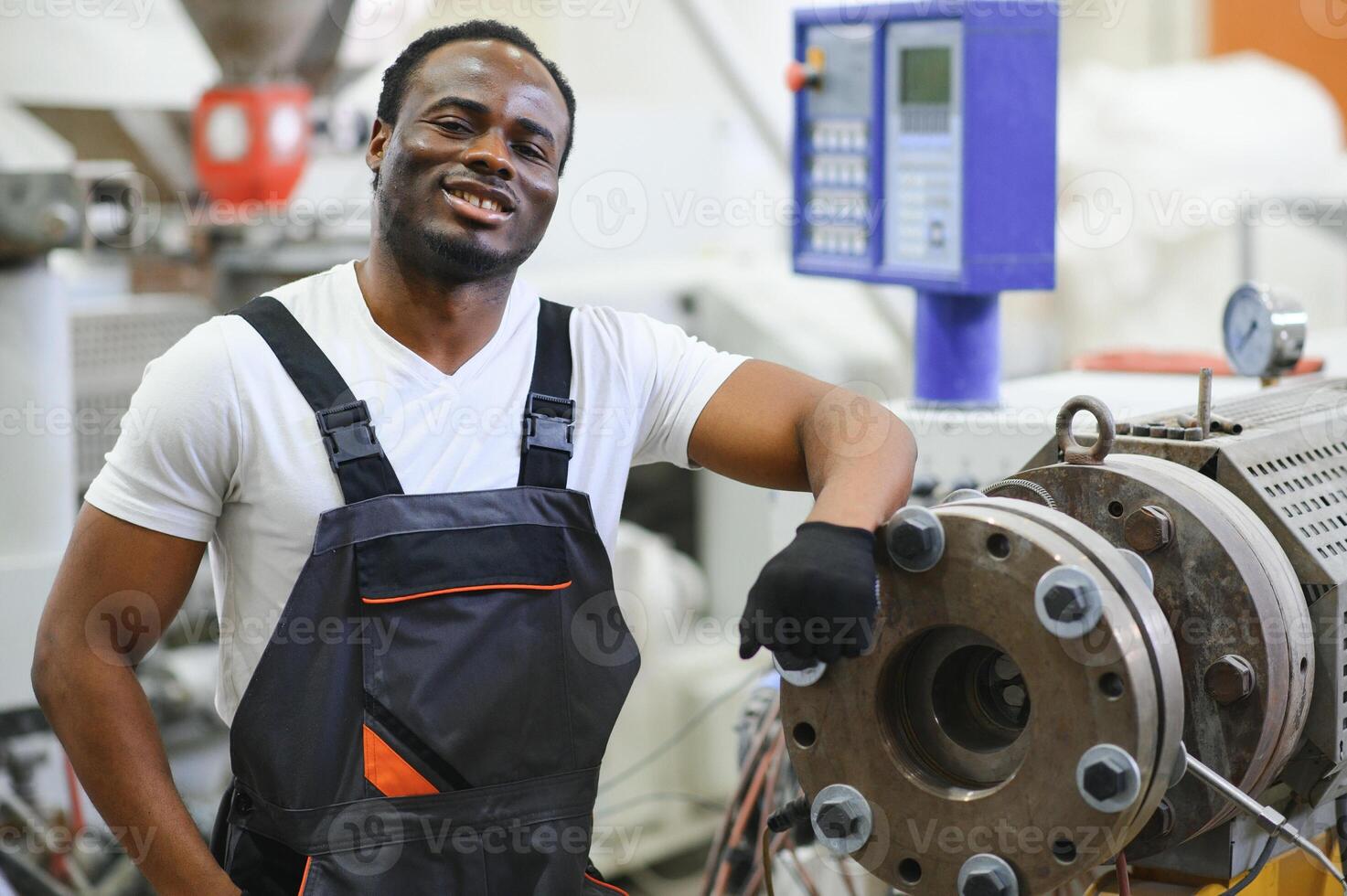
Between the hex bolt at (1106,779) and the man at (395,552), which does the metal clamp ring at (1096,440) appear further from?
the hex bolt at (1106,779)

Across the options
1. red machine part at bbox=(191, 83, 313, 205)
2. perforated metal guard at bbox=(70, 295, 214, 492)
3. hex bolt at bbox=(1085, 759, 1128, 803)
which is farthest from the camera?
red machine part at bbox=(191, 83, 313, 205)

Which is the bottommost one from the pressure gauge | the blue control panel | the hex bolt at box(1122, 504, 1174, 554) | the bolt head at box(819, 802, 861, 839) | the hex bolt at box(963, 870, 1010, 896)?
the hex bolt at box(963, 870, 1010, 896)

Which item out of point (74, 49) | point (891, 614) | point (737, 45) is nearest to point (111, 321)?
point (74, 49)

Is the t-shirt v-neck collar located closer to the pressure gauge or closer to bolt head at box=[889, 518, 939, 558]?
bolt head at box=[889, 518, 939, 558]

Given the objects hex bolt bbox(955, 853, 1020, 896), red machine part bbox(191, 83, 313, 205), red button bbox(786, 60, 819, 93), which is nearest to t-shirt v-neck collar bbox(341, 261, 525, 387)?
hex bolt bbox(955, 853, 1020, 896)

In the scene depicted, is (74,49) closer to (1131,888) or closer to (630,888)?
(630,888)

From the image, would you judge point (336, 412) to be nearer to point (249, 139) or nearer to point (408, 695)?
point (408, 695)

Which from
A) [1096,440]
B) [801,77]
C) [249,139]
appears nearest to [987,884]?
[1096,440]

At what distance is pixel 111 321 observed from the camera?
7.58ft

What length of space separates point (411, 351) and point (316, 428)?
4.7 inches

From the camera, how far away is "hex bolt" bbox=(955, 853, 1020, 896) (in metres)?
0.89

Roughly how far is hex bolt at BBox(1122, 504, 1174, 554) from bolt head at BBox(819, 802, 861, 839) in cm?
29

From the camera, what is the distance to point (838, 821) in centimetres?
95

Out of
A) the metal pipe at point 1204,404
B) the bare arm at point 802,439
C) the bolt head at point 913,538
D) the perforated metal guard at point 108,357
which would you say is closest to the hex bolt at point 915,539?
the bolt head at point 913,538
